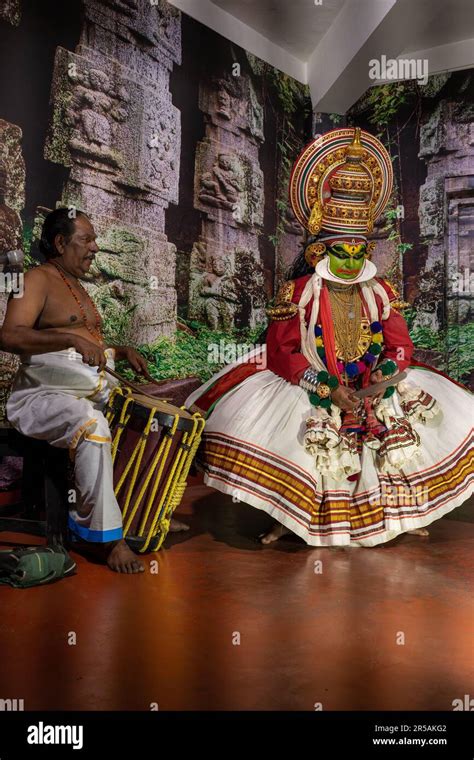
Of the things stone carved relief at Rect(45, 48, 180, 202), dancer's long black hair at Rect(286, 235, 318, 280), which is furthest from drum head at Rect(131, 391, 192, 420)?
stone carved relief at Rect(45, 48, 180, 202)

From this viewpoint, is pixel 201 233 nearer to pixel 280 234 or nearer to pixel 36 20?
pixel 280 234

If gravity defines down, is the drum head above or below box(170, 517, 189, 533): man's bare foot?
above

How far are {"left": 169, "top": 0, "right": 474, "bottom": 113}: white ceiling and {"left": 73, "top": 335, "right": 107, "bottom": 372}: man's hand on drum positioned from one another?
3.55 metres

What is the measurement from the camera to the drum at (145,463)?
382 cm

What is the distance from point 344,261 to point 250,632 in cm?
218

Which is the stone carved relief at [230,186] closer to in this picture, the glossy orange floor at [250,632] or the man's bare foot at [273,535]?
the man's bare foot at [273,535]

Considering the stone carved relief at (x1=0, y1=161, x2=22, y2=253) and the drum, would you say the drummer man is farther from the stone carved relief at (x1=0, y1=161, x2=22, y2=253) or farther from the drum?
the stone carved relief at (x1=0, y1=161, x2=22, y2=253)

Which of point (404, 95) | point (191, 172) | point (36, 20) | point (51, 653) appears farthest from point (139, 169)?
point (51, 653)

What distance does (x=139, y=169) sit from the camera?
5.65 meters

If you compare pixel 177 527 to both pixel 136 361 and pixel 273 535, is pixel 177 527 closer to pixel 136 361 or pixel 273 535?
pixel 273 535

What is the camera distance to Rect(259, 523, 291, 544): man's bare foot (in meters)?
4.21

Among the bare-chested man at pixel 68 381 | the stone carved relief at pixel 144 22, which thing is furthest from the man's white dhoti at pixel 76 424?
the stone carved relief at pixel 144 22

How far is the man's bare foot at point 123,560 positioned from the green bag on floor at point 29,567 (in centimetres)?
27

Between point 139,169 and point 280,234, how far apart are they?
7.42 ft
